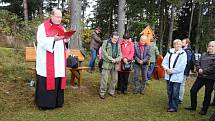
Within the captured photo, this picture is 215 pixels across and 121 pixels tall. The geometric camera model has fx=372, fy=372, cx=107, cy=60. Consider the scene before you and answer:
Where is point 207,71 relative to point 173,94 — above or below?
above

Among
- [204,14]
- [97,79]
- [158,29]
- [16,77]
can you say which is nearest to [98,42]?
[97,79]

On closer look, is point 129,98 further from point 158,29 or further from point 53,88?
point 158,29

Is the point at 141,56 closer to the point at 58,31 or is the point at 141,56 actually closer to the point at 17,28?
the point at 58,31

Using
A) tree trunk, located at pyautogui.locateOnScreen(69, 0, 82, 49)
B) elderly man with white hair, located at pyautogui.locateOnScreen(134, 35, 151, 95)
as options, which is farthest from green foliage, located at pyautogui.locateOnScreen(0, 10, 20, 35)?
elderly man with white hair, located at pyautogui.locateOnScreen(134, 35, 151, 95)

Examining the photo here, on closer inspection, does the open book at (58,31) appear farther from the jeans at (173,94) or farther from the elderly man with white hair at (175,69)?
the jeans at (173,94)

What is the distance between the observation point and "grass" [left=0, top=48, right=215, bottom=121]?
307 inches

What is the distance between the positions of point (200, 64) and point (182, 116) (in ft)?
4.17

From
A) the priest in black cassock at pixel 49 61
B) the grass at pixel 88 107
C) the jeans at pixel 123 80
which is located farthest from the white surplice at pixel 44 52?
the jeans at pixel 123 80

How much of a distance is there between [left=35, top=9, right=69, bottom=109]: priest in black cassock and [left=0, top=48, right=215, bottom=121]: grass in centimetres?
30

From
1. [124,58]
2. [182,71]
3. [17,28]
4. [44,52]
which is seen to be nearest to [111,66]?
[124,58]

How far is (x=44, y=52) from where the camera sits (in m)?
8.08

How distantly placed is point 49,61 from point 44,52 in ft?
0.73

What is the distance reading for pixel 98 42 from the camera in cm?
1350

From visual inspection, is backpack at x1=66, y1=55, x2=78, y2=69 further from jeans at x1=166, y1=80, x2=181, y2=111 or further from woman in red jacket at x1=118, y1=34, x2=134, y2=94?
jeans at x1=166, y1=80, x2=181, y2=111
